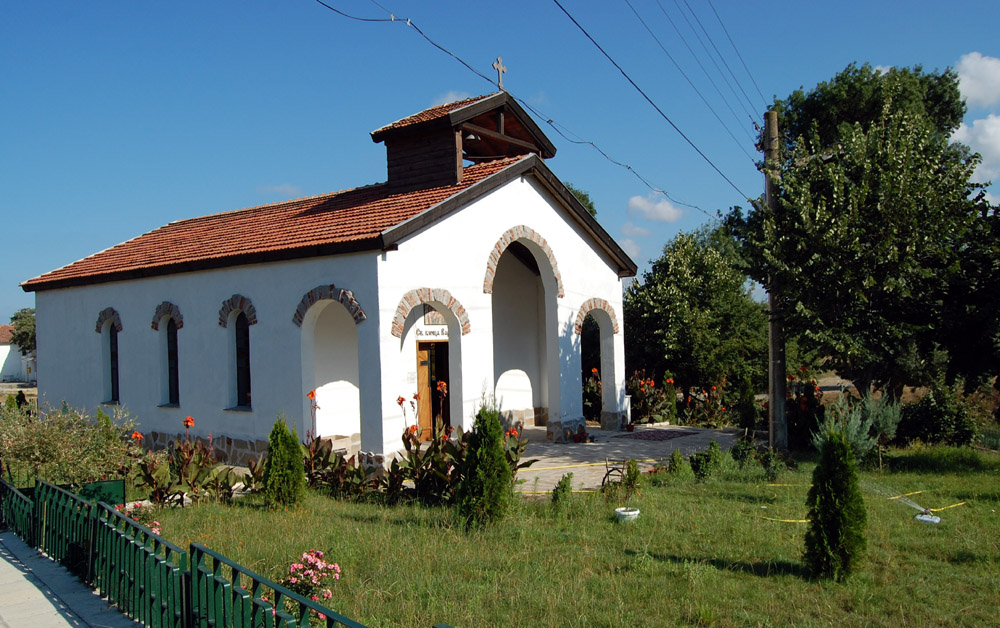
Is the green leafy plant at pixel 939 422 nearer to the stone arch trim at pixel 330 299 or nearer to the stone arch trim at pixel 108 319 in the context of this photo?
the stone arch trim at pixel 330 299

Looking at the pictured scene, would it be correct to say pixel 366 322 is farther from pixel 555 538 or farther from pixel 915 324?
pixel 915 324

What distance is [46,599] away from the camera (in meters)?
6.36

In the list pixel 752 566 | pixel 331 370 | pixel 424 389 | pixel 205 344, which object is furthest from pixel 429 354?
pixel 752 566

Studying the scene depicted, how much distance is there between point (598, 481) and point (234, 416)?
731 centimetres

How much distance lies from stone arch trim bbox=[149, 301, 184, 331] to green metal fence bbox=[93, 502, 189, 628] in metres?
9.03

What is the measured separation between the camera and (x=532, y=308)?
1798cm

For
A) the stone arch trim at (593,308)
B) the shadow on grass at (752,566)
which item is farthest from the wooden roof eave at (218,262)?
the shadow on grass at (752,566)

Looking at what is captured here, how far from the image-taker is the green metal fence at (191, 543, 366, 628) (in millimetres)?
4078

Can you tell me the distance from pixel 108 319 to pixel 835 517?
54.0 feet

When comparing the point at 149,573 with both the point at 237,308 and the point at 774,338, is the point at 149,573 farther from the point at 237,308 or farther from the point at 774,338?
the point at 774,338

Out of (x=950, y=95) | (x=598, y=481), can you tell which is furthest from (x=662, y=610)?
(x=950, y=95)

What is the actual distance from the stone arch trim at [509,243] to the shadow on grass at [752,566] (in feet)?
23.6

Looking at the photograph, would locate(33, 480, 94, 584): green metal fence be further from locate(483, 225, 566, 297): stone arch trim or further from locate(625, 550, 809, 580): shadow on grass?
locate(483, 225, 566, 297): stone arch trim

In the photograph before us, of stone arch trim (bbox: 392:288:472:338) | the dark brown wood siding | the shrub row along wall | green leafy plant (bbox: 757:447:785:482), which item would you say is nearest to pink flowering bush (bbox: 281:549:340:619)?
the shrub row along wall
